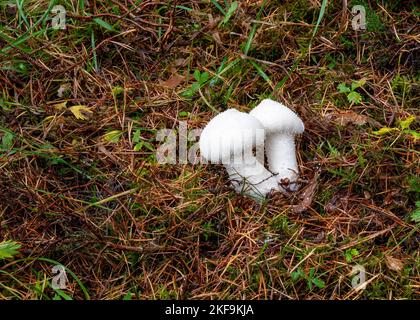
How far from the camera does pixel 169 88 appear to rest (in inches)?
111

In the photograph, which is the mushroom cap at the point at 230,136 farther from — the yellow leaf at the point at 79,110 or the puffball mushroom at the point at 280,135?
the yellow leaf at the point at 79,110

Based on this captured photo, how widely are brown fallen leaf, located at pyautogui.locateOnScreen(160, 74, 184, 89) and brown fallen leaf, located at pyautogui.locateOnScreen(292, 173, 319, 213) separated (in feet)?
2.93

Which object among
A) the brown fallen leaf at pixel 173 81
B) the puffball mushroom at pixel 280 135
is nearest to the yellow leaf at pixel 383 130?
the puffball mushroom at pixel 280 135

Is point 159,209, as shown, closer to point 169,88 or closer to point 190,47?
point 169,88

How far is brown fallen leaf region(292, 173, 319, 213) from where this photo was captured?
236 cm

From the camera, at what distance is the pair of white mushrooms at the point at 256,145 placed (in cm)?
224

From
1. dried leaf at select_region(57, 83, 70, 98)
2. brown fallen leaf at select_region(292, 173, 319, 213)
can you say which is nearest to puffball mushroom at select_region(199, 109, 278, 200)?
brown fallen leaf at select_region(292, 173, 319, 213)

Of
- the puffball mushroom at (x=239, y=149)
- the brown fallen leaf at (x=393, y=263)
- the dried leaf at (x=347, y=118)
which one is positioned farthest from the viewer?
the dried leaf at (x=347, y=118)

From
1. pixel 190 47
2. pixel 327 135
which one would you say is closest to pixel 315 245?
pixel 327 135

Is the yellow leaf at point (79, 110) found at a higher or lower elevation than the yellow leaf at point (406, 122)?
lower

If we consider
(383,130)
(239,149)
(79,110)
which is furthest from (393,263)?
(79,110)

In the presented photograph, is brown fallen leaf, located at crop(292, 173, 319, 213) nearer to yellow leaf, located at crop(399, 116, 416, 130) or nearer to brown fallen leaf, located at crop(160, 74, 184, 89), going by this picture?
yellow leaf, located at crop(399, 116, 416, 130)

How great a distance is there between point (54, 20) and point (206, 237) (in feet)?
4.97

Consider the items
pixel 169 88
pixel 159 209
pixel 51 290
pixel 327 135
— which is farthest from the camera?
pixel 169 88
